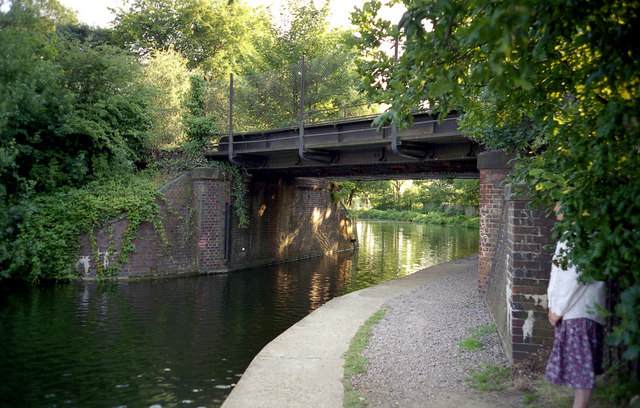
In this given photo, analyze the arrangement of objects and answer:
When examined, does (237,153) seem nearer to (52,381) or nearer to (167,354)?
(167,354)

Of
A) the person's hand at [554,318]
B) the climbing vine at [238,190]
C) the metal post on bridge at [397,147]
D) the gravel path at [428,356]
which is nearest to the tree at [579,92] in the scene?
the person's hand at [554,318]

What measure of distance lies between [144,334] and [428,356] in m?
5.65

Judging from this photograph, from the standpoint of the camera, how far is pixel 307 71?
76.5 feet

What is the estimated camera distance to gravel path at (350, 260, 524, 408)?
185 inches

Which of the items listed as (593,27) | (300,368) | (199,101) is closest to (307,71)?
(199,101)

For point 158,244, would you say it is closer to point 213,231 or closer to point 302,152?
point 213,231

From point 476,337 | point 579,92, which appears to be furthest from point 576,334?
point 476,337

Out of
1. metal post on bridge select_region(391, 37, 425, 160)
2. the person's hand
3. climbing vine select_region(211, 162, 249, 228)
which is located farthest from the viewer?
climbing vine select_region(211, 162, 249, 228)

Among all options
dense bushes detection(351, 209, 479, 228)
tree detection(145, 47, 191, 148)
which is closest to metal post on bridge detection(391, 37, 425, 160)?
tree detection(145, 47, 191, 148)

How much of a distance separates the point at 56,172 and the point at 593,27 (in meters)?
15.9

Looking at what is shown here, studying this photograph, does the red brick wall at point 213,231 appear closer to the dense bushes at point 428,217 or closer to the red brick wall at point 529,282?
the red brick wall at point 529,282

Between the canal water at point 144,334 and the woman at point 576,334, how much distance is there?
4.18 meters

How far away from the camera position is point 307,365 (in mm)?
5973

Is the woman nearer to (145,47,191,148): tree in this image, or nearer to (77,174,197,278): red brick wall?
(77,174,197,278): red brick wall
